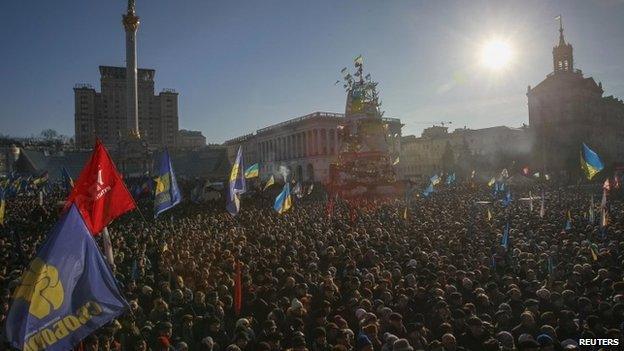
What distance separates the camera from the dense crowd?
6.45m

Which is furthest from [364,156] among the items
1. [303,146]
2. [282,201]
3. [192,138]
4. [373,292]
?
[192,138]

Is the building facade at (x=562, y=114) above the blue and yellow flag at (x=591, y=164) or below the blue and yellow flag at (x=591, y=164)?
above

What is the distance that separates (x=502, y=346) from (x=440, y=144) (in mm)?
87034

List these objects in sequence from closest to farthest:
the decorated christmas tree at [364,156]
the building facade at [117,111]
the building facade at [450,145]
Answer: the decorated christmas tree at [364,156]
the building facade at [450,145]
the building facade at [117,111]

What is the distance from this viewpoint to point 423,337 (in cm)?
644

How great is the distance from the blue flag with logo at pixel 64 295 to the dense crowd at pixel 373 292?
884 millimetres

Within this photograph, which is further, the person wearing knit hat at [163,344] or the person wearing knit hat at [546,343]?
the person wearing knit hat at [163,344]

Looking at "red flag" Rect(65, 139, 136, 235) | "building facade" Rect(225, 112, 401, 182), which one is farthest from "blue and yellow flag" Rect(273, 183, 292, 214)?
"building facade" Rect(225, 112, 401, 182)

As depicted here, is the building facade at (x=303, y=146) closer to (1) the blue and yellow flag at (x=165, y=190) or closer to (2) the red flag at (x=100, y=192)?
(1) the blue and yellow flag at (x=165, y=190)


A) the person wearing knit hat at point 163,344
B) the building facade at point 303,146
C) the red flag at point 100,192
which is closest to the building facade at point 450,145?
the building facade at point 303,146

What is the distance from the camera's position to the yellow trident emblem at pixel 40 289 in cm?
421

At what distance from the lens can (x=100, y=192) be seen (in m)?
7.38

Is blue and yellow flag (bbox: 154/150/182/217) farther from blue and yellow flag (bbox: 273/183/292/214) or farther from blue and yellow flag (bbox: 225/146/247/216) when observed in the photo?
blue and yellow flag (bbox: 273/183/292/214)

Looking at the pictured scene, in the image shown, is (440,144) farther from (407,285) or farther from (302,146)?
(407,285)
